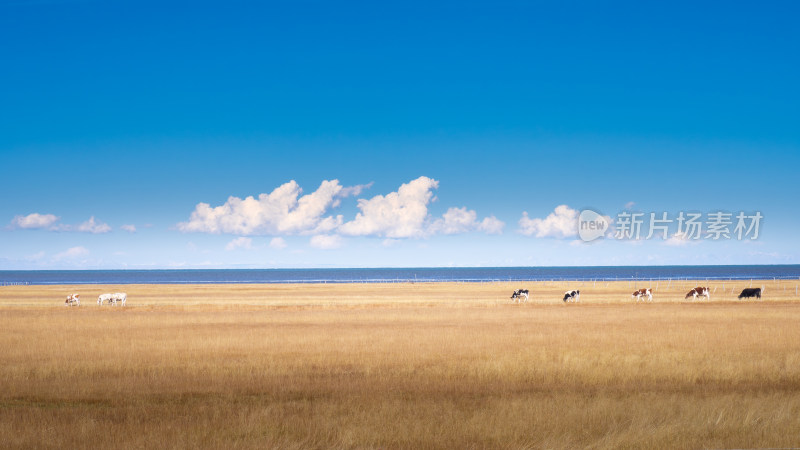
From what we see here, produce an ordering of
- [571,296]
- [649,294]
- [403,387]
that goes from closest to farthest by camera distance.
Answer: [403,387] → [571,296] → [649,294]

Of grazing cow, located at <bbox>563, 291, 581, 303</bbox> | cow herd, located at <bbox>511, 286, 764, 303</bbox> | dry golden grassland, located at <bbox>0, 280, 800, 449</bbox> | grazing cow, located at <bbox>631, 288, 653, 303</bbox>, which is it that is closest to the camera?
dry golden grassland, located at <bbox>0, 280, 800, 449</bbox>

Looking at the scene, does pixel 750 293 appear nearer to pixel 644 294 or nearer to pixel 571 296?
pixel 644 294

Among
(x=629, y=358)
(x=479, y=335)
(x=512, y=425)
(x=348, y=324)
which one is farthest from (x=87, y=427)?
(x=348, y=324)

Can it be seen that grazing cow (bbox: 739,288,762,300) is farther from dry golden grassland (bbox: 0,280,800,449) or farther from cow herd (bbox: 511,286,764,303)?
dry golden grassland (bbox: 0,280,800,449)

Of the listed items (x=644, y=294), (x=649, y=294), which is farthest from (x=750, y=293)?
(x=644, y=294)

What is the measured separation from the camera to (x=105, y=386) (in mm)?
15594

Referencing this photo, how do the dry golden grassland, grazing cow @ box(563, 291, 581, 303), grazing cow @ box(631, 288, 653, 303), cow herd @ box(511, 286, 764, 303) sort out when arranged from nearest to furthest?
the dry golden grassland, grazing cow @ box(563, 291, 581, 303), cow herd @ box(511, 286, 764, 303), grazing cow @ box(631, 288, 653, 303)

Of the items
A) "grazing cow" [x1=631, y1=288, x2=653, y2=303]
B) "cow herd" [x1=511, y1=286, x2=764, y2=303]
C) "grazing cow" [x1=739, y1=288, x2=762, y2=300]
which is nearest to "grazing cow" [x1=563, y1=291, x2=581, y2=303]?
"cow herd" [x1=511, y1=286, x2=764, y2=303]

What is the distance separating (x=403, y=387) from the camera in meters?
15.6

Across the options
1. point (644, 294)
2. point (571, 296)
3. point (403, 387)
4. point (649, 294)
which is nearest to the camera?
point (403, 387)

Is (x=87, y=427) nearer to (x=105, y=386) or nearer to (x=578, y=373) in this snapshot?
(x=105, y=386)

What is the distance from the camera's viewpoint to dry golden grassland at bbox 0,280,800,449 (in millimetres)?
10594

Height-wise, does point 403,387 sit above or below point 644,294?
above

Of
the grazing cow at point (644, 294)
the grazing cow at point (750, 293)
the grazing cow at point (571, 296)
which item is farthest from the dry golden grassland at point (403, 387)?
the grazing cow at point (750, 293)
